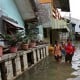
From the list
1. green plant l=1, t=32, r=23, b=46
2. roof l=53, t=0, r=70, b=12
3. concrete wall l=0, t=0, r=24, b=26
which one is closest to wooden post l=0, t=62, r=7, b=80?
green plant l=1, t=32, r=23, b=46

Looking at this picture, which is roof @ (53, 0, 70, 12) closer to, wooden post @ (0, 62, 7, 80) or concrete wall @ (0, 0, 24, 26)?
concrete wall @ (0, 0, 24, 26)

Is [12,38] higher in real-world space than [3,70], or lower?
higher

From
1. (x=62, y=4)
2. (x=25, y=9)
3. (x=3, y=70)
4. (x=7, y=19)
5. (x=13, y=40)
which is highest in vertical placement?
(x=62, y=4)

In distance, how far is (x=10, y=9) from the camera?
21609mm

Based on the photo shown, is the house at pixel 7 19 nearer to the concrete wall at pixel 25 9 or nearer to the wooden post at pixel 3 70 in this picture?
the concrete wall at pixel 25 9

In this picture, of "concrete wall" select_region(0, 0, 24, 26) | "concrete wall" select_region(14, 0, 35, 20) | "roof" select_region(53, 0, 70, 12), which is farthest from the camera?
"roof" select_region(53, 0, 70, 12)

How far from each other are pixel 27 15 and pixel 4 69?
483 inches

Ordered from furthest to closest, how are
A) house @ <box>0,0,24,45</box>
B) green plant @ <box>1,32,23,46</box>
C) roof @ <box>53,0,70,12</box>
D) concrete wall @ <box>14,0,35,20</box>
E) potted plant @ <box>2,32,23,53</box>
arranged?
1. roof @ <box>53,0,70,12</box>
2. concrete wall @ <box>14,0,35,20</box>
3. house @ <box>0,0,24,45</box>
4. potted plant @ <box>2,32,23,53</box>
5. green plant @ <box>1,32,23,46</box>

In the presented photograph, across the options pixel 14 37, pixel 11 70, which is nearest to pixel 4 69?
pixel 11 70

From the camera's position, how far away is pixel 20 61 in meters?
16.6

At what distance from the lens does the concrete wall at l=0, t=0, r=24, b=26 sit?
1952 centimetres

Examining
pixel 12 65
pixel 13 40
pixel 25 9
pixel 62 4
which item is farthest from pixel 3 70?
pixel 62 4

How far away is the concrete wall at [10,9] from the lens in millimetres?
19525

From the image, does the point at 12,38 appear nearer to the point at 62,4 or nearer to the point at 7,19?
the point at 7,19
